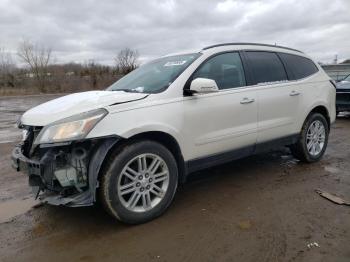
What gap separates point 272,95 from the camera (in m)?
4.70

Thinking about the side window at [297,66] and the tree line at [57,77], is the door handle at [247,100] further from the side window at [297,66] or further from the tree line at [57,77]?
the tree line at [57,77]

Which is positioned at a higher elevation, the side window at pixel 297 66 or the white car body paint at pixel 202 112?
the side window at pixel 297 66

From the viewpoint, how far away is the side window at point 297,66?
5.21m

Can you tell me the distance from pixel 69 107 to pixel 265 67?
2.72 metres

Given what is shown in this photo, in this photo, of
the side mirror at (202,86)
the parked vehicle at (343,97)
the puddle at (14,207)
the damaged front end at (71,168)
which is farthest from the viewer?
the parked vehicle at (343,97)

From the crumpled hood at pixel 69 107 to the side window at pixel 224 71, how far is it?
2.99 feet

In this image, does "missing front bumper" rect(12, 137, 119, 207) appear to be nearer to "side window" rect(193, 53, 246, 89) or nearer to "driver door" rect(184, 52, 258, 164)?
"driver door" rect(184, 52, 258, 164)

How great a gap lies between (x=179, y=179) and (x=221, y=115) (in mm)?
873

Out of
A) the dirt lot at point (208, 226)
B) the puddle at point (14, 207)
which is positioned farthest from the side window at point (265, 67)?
the puddle at point (14, 207)

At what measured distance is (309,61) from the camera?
566 cm

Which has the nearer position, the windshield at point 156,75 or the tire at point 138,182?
the tire at point 138,182

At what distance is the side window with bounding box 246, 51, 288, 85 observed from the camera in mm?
4656

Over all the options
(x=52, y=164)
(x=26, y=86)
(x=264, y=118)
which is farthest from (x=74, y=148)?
(x=26, y=86)

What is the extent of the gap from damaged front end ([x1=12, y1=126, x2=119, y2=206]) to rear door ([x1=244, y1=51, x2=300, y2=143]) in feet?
7.11
